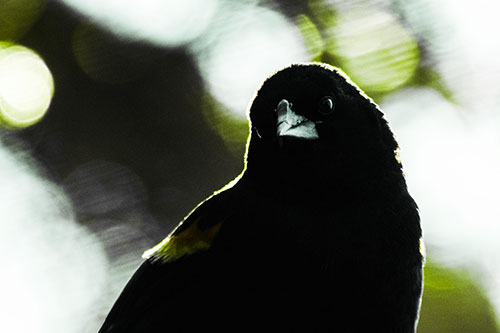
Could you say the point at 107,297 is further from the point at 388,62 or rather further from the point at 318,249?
the point at 318,249

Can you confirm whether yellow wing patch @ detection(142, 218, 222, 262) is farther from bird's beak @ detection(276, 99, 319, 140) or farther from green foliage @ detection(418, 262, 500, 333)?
green foliage @ detection(418, 262, 500, 333)

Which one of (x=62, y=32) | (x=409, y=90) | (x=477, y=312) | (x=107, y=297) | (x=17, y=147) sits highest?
(x=62, y=32)

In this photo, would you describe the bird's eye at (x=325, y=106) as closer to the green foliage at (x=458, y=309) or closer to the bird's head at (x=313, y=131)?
the bird's head at (x=313, y=131)

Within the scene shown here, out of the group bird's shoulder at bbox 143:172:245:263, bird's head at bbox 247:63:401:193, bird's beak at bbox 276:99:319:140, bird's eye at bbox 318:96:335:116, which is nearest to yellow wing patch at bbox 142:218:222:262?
bird's shoulder at bbox 143:172:245:263

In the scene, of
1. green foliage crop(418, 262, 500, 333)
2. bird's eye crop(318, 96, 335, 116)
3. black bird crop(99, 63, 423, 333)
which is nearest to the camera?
black bird crop(99, 63, 423, 333)

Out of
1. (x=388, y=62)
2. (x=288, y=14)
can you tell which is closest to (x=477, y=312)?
(x=388, y=62)
